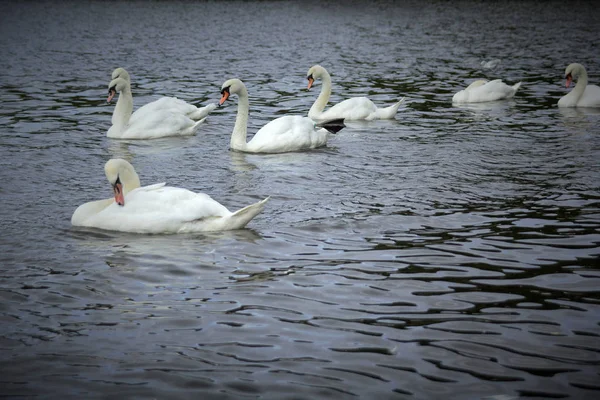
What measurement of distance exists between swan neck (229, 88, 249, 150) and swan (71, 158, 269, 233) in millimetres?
4810

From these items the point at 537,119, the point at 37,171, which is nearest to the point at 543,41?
the point at 537,119

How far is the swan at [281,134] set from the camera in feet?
44.7

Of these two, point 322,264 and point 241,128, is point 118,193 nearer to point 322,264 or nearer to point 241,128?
point 322,264

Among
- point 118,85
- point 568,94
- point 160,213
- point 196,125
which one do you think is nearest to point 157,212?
point 160,213

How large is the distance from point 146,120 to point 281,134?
2.83m

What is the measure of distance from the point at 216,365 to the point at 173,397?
51 cm

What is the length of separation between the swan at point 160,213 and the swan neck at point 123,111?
6.22 metres

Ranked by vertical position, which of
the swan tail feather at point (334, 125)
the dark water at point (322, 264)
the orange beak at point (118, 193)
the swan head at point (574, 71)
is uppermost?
the swan head at point (574, 71)

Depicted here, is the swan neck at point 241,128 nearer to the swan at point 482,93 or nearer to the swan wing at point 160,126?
the swan wing at point 160,126

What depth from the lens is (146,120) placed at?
15.2 metres

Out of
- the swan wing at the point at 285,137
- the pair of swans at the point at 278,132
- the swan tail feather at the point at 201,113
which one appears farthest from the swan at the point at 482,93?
the swan wing at the point at 285,137

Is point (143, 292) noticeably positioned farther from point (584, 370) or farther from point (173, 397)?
point (584, 370)

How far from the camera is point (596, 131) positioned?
1502cm

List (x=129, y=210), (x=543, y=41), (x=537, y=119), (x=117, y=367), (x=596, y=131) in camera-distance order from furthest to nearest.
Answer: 1. (x=543, y=41)
2. (x=537, y=119)
3. (x=596, y=131)
4. (x=129, y=210)
5. (x=117, y=367)
